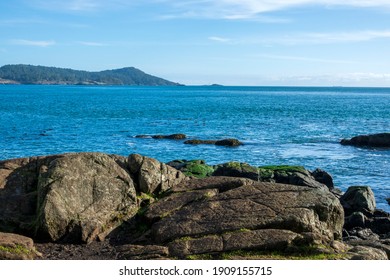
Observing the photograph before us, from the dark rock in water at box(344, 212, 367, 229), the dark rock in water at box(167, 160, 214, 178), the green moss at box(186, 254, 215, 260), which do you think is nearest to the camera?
the green moss at box(186, 254, 215, 260)

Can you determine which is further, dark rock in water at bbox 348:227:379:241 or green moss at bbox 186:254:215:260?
dark rock in water at bbox 348:227:379:241

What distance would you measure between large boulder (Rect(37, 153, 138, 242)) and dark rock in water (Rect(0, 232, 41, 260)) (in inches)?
50.9

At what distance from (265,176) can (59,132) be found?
48.9 meters

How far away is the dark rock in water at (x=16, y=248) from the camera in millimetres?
17219

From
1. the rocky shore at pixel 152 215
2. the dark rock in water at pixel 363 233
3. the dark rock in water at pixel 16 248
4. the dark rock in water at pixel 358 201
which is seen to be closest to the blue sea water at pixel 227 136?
the dark rock in water at pixel 358 201

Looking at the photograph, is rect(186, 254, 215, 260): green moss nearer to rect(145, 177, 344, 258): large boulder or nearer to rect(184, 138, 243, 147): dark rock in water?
rect(145, 177, 344, 258): large boulder

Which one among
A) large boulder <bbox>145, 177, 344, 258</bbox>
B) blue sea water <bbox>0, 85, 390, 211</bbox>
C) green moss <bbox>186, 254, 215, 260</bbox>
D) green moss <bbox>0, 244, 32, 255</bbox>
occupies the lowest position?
blue sea water <bbox>0, 85, 390, 211</bbox>

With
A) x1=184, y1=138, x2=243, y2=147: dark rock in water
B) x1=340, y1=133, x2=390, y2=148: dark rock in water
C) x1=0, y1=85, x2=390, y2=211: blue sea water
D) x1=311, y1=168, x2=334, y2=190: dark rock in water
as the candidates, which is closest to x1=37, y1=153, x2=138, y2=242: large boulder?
x1=0, y1=85, x2=390, y2=211: blue sea water

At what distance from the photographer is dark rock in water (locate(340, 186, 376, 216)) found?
31.3 m

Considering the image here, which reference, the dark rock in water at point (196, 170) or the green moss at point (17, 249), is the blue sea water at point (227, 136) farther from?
the green moss at point (17, 249)

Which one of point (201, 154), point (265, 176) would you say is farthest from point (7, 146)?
point (265, 176)

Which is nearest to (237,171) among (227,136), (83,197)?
(83,197)

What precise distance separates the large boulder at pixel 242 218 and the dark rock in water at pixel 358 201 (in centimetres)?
1108

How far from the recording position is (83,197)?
21.0 meters
